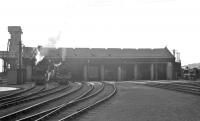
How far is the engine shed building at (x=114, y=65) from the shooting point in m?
56.6

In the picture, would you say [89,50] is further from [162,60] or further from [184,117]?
[184,117]

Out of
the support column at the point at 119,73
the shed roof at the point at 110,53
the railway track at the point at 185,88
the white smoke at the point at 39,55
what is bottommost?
the railway track at the point at 185,88

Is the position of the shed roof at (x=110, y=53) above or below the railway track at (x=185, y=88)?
above

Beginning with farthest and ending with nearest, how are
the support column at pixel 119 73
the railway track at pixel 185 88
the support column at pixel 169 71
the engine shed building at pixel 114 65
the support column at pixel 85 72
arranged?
the support column at pixel 169 71
the support column at pixel 119 73
the engine shed building at pixel 114 65
the support column at pixel 85 72
the railway track at pixel 185 88

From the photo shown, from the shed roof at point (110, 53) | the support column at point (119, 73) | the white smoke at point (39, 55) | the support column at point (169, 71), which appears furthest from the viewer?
the support column at point (169, 71)

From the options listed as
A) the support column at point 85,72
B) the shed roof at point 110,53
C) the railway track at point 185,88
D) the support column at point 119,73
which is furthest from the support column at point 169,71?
the railway track at point 185,88

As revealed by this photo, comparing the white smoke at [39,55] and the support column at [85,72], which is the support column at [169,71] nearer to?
the support column at [85,72]

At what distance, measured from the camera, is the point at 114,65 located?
2287 inches

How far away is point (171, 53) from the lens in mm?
63531

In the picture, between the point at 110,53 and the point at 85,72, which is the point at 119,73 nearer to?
the point at 110,53

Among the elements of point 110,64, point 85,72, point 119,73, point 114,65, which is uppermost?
point 110,64

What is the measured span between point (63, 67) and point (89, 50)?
23.3m

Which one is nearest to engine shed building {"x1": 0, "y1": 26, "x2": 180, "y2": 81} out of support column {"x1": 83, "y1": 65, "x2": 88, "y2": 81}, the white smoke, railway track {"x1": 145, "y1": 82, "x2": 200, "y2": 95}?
support column {"x1": 83, "y1": 65, "x2": 88, "y2": 81}

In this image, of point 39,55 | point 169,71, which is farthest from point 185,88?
point 169,71
